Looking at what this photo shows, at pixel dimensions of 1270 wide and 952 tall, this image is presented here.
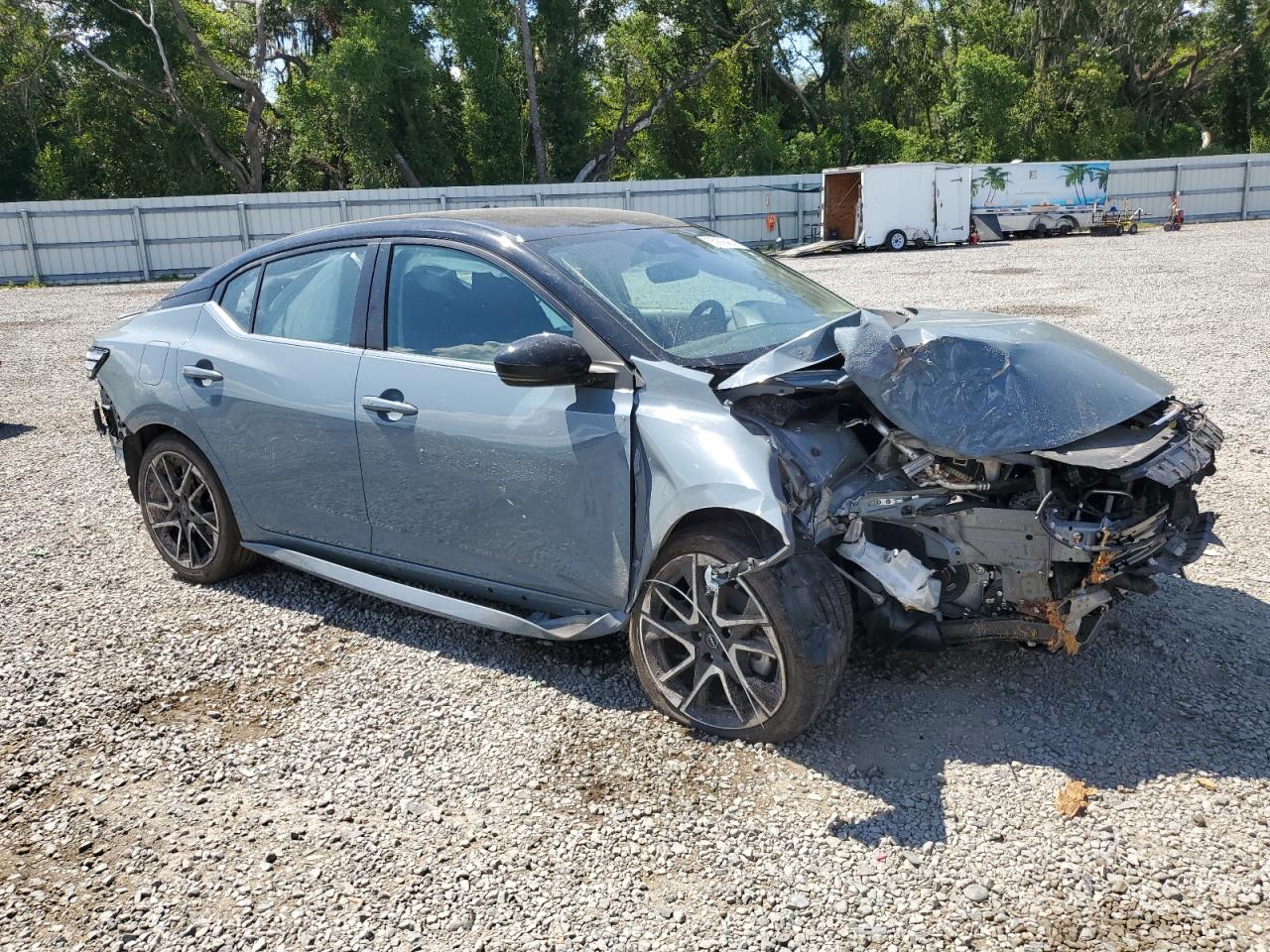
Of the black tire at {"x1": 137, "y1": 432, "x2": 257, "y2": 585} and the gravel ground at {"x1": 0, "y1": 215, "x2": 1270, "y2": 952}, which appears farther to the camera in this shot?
the black tire at {"x1": 137, "y1": 432, "x2": 257, "y2": 585}

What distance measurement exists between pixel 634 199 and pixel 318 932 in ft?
96.8

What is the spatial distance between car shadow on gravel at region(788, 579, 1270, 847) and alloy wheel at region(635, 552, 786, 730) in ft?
0.88

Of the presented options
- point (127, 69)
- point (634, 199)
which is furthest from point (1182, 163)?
point (127, 69)

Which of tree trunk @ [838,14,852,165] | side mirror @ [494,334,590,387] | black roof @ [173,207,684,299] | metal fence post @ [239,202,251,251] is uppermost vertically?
tree trunk @ [838,14,852,165]

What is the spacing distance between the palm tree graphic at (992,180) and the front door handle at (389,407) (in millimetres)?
30200

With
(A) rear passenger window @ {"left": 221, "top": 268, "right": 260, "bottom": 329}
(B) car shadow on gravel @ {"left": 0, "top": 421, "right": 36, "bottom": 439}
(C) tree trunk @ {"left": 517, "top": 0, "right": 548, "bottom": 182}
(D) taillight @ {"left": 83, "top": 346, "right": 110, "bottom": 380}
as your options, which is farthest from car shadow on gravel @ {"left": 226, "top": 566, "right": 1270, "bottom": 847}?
(C) tree trunk @ {"left": 517, "top": 0, "right": 548, "bottom": 182}

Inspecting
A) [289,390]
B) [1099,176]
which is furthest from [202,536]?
[1099,176]

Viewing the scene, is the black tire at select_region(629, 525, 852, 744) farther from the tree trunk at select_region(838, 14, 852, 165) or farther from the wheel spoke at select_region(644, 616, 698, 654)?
the tree trunk at select_region(838, 14, 852, 165)

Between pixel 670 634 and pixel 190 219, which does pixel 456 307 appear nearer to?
pixel 670 634

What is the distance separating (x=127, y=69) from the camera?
37.0 metres

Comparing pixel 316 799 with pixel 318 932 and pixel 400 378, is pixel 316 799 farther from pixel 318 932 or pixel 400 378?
pixel 400 378

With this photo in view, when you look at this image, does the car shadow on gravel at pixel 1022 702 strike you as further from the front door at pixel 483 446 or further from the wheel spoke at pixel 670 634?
the front door at pixel 483 446

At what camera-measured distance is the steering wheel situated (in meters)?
3.90

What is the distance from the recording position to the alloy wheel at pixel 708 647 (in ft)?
11.0
